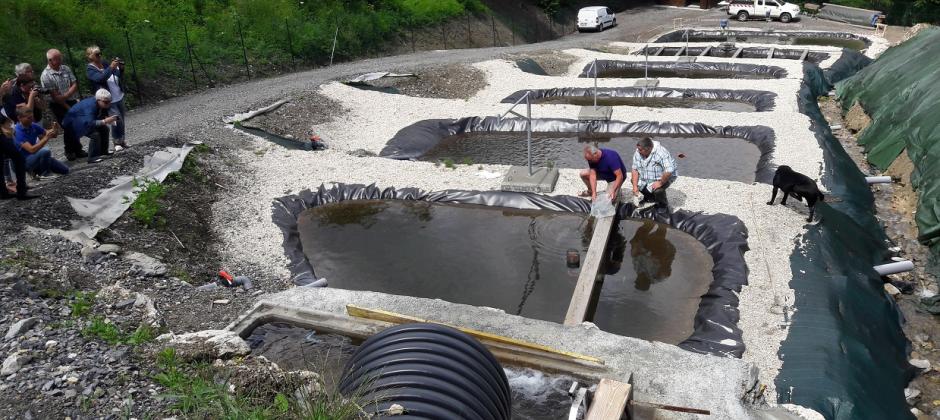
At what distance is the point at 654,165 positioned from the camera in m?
9.79

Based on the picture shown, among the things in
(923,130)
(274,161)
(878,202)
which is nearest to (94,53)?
(274,161)

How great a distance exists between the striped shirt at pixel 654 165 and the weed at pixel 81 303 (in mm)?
7044

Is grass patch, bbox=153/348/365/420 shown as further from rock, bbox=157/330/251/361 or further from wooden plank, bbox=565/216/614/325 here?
wooden plank, bbox=565/216/614/325

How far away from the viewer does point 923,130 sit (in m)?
12.1

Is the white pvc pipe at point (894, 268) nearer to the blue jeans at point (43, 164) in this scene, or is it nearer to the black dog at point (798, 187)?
the black dog at point (798, 187)

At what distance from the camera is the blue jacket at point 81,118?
10773 mm

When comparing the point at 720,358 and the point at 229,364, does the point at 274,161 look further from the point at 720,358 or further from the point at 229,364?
the point at 720,358

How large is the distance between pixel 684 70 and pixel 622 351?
17.8 meters

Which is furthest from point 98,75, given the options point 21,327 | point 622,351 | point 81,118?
point 622,351

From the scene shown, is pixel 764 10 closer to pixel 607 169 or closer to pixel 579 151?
pixel 579 151

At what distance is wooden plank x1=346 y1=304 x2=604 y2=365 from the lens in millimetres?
5882

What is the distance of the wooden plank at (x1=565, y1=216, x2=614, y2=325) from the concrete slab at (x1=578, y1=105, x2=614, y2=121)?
566cm

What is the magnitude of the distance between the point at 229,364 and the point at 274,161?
7574mm

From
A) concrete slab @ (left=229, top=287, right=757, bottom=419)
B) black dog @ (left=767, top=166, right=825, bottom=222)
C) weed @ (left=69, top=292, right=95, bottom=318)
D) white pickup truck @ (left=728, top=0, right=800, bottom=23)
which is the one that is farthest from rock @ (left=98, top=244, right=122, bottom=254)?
white pickup truck @ (left=728, top=0, right=800, bottom=23)
